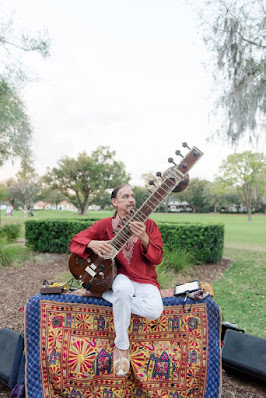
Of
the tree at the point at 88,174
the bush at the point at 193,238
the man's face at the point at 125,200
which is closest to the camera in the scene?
the man's face at the point at 125,200

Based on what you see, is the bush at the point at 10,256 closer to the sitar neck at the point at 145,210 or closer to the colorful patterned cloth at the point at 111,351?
the colorful patterned cloth at the point at 111,351

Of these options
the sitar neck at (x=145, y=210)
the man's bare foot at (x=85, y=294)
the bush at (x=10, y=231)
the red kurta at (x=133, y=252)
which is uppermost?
the sitar neck at (x=145, y=210)

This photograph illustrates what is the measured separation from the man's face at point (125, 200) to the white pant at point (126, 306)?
67 cm

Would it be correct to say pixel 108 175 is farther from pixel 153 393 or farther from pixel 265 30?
pixel 153 393

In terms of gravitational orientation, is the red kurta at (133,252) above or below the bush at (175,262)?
above

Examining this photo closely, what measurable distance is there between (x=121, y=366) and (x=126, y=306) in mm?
454

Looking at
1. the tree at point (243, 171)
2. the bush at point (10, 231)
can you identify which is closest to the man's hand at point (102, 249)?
the bush at point (10, 231)

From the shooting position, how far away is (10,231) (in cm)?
1139

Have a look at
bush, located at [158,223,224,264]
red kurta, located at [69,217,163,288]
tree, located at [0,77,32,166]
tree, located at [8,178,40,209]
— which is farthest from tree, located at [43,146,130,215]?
red kurta, located at [69,217,163,288]

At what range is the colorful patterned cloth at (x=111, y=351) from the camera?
248 centimetres

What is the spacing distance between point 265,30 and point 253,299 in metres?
6.78

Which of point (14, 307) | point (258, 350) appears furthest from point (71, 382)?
point (14, 307)

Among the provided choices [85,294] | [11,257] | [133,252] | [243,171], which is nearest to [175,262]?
[11,257]

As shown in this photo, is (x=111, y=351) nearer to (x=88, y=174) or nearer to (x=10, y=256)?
(x=10, y=256)
